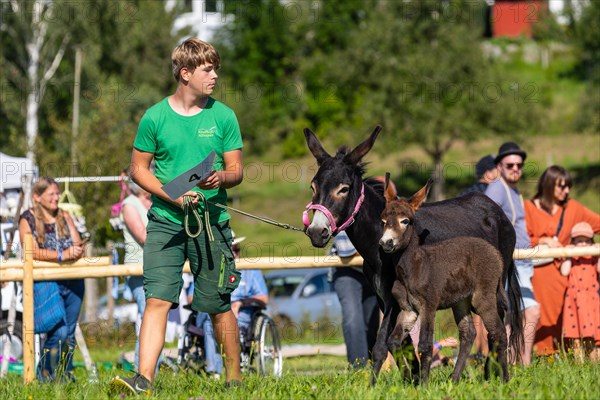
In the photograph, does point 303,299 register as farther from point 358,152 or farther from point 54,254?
point 358,152

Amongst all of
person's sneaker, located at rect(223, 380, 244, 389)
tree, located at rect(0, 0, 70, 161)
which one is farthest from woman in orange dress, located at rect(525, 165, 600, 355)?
tree, located at rect(0, 0, 70, 161)

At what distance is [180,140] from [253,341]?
12.6 feet

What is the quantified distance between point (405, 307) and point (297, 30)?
1990 inches

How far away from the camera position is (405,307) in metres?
6.32

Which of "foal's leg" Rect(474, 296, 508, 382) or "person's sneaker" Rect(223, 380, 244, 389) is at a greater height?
"foal's leg" Rect(474, 296, 508, 382)

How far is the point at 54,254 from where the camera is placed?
8.69 m

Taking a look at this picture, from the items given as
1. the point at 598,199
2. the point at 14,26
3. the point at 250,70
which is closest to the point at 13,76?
the point at 14,26

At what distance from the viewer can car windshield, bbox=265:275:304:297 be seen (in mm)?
20656

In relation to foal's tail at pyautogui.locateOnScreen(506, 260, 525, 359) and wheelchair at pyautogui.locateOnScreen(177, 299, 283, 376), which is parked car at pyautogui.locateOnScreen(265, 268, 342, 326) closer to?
wheelchair at pyautogui.locateOnScreen(177, 299, 283, 376)

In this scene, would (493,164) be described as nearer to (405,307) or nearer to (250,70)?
(405,307)

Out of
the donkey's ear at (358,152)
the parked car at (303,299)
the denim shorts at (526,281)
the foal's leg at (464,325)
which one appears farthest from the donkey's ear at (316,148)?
the parked car at (303,299)

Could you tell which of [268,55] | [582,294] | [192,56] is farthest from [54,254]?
[268,55]

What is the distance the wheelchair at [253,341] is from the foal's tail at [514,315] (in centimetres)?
267

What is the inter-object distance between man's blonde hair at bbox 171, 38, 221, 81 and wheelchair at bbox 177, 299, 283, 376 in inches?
156
